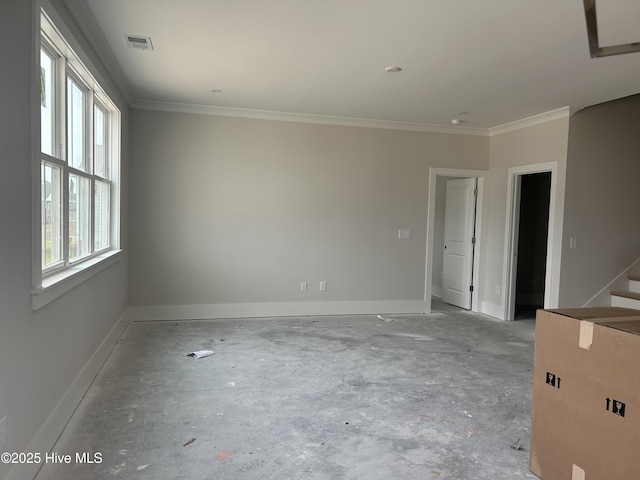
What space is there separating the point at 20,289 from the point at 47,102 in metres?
1.20

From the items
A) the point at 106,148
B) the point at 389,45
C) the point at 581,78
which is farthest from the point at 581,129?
the point at 106,148

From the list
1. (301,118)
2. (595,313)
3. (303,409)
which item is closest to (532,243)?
(301,118)

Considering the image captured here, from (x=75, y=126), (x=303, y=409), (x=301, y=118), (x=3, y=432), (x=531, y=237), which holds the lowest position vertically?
(x=303, y=409)

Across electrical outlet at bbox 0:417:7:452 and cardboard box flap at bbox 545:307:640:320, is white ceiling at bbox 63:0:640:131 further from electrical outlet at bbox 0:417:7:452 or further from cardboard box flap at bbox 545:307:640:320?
electrical outlet at bbox 0:417:7:452

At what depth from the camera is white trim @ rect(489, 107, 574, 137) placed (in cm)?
468

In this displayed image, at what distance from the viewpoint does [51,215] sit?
8.30 feet

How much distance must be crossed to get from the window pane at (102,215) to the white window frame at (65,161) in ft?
0.16

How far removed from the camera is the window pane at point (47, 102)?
234 centimetres

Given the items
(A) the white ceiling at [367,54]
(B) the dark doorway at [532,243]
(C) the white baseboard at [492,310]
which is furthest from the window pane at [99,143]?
(B) the dark doorway at [532,243]

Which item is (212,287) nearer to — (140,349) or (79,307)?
(140,349)

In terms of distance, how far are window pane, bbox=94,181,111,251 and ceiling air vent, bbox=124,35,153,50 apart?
4.02 ft

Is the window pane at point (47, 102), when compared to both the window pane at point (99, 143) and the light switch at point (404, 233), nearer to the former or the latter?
the window pane at point (99, 143)

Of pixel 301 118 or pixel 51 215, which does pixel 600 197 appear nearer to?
pixel 301 118

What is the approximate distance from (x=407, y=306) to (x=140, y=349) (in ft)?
11.5
